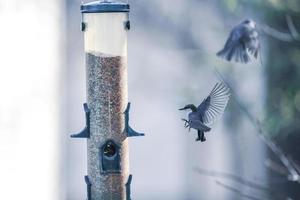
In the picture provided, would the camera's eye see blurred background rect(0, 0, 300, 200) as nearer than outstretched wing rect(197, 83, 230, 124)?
No

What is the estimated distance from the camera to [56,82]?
38.8 feet

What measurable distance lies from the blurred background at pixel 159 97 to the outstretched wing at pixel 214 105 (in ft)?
12.3

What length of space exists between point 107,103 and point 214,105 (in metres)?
0.62

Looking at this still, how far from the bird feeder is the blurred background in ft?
11.5

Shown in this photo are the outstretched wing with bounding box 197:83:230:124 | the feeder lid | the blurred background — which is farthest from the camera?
the blurred background

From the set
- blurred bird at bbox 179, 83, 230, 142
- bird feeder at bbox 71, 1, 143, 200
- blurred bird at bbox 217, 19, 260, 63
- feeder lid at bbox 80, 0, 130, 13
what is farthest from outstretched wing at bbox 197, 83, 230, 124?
feeder lid at bbox 80, 0, 130, 13

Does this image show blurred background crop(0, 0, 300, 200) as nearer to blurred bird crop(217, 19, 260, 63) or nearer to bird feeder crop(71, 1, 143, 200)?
bird feeder crop(71, 1, 143, 200)

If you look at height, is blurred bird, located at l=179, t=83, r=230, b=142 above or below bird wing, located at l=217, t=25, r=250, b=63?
below

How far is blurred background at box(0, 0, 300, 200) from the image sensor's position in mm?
9180

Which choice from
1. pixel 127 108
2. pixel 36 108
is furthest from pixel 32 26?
pixel 127 108

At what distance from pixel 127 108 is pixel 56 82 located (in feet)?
24.2

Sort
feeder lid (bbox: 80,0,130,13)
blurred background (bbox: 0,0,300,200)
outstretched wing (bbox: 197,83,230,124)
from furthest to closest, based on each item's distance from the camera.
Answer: blurred background (bbox: 0,0,300,200)
feeder lid (bbox: 80,0,130,13)
outstretched wing (bbox: 197,83,230,124)

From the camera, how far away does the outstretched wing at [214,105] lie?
414cm

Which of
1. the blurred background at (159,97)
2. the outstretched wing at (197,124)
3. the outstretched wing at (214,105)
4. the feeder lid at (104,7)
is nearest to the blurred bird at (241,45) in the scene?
the outstretched wing at (214,105)
